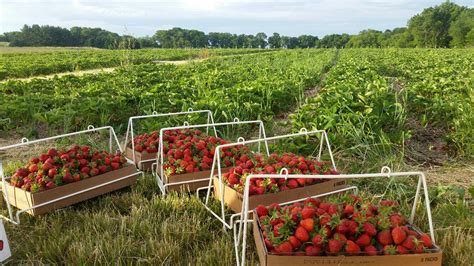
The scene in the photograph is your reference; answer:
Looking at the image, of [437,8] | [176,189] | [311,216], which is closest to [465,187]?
[311,216]

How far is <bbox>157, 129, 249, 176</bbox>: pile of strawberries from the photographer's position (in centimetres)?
354

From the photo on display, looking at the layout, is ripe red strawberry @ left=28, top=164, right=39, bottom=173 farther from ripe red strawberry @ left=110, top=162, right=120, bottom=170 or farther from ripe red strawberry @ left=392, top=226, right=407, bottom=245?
ripe red strawberry @ left=392, top=226, right=407, bottom=245

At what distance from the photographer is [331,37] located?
101938 mm

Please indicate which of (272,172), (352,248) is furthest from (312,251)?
(272,172)

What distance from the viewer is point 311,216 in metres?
2.15

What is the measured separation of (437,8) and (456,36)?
25.2 m

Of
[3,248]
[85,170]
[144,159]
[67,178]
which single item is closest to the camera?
[3,248]

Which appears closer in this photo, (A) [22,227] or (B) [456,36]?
(A) [22,227]

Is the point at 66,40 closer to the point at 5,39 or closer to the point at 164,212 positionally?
the point at 5,39

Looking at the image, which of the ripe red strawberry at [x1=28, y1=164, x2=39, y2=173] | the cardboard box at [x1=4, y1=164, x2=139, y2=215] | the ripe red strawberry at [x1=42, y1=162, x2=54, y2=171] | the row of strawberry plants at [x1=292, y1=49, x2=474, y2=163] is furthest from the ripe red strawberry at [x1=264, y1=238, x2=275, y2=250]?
the row of strawberry plants at [x1=292, y1=49, x2=474, y2=163]

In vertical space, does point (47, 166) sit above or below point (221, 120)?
above

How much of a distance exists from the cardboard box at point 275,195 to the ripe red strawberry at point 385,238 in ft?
2.90

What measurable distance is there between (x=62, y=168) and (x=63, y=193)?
0.22 meters

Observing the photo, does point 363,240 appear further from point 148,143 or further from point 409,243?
point 148,143
